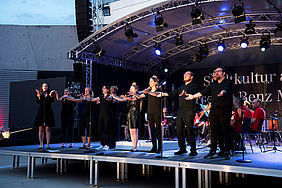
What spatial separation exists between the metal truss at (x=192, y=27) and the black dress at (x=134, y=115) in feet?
17.3

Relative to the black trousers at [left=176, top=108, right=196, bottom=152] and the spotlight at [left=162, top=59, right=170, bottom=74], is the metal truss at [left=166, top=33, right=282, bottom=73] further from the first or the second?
the black trousers at [left=176, top=108, right=196, bottom=152]

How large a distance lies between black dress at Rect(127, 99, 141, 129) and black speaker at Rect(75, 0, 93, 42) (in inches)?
281

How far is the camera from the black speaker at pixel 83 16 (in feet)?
40.8

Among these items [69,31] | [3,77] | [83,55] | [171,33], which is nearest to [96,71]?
[83,55]

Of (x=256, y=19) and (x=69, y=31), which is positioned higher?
(x=69, y=31)

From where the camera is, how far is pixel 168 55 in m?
14.0

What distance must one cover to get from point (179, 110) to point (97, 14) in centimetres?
992

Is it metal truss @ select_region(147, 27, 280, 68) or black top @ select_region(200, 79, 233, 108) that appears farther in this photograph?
metal truss @ select_region(147, 27, 280, 68)

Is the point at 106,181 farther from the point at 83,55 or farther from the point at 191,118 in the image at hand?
the point at 83,55

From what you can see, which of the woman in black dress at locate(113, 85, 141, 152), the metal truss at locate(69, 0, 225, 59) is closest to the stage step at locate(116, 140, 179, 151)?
the woman in black dress at locate(113, 85, 141, 152)

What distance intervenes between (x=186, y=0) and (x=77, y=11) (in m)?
5.38

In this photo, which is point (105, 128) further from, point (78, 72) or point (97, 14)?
point (97, 14)

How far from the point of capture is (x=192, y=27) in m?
11.2

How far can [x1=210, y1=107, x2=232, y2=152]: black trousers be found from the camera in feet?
16.9
